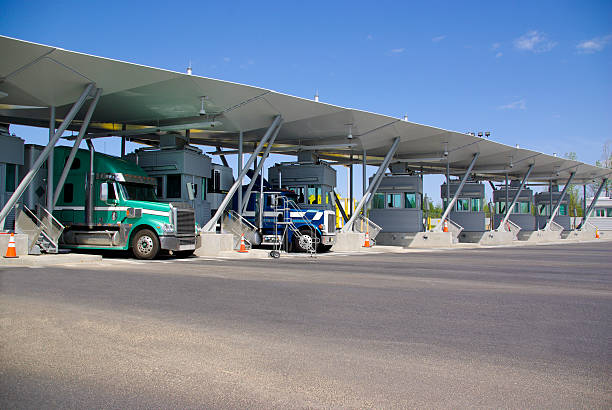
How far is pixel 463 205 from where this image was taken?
36.8 m

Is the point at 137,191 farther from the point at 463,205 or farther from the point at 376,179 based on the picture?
the point at 463,205

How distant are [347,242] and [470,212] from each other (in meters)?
15.8

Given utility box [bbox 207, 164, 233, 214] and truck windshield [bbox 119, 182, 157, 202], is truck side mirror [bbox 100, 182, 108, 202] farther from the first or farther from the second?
utility box [bbox 207, 164, 233, 214]

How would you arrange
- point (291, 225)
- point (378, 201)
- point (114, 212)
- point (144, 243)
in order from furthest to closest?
point (378, 201)
point (291, 225)
point (114, 212)
point (144, 243)

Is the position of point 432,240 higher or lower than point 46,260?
lower

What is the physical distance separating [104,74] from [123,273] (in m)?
7.50

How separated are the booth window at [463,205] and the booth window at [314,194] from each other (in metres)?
16.0

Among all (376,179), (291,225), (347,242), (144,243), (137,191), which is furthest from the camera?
(376,179)

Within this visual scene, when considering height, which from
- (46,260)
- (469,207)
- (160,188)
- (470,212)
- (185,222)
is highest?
(160,188)

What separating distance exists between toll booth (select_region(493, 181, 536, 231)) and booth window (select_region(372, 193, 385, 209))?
1640 cm

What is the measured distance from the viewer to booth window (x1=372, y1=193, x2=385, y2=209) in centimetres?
3002

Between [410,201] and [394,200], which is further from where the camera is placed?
[394,200]

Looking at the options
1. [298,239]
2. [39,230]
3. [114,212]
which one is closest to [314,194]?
[298,239]

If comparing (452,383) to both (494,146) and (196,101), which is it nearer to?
(196,101)
